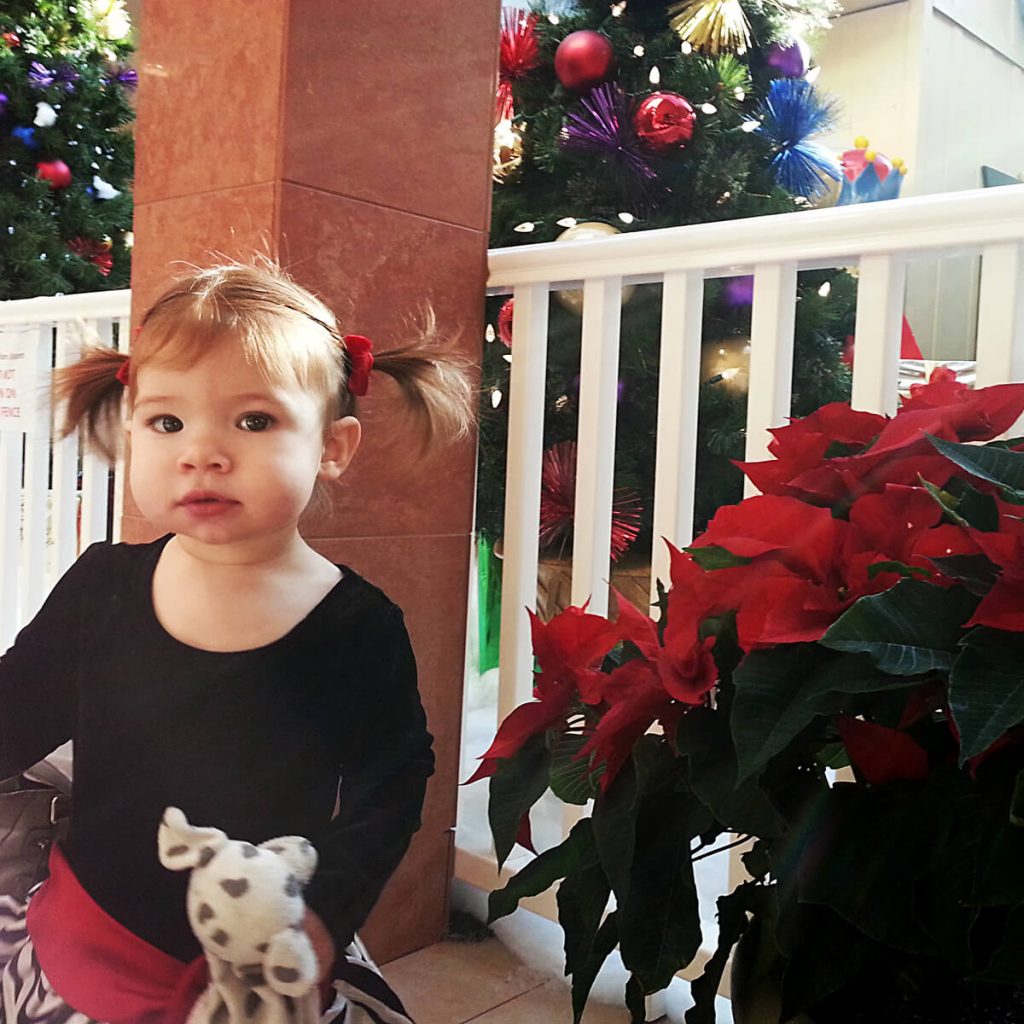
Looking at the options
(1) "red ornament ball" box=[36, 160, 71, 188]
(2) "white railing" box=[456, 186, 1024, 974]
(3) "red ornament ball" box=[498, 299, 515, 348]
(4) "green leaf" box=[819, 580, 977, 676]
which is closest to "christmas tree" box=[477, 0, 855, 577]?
(3) "red ornament ball" box=[498, 299, 515, 348]

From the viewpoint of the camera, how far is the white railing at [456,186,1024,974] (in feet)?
2.58

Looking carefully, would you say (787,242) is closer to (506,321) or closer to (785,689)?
(506,321)

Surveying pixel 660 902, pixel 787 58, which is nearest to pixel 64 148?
pixel 787 58

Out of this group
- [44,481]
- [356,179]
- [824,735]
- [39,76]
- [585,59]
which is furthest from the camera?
[585,59]

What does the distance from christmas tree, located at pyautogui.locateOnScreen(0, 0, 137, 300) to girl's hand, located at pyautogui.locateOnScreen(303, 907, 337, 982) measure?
2.61 feet

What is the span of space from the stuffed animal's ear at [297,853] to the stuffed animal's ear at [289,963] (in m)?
0.03

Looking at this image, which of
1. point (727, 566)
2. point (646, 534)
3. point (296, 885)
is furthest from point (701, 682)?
point (646, 534)

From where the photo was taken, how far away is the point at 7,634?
2.86ft

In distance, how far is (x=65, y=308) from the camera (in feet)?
3.09

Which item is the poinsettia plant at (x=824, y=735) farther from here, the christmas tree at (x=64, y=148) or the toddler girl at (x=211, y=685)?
the christmas tree at (x=64, y=148)

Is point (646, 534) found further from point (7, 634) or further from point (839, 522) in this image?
point (839, 522)

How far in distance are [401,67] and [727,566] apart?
1.71 feet

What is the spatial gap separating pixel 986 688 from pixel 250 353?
42 centimetres

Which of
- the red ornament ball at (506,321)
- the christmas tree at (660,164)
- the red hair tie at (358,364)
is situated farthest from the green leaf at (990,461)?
the christmas tree at (660,164)
